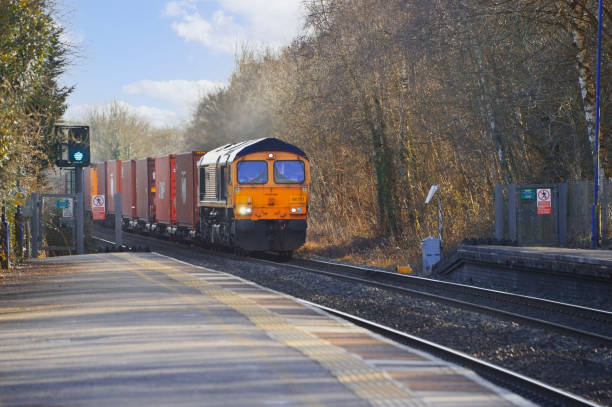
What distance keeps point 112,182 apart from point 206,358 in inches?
1504

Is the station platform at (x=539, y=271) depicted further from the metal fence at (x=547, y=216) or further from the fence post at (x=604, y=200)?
the fence post at (x=604, y=200)

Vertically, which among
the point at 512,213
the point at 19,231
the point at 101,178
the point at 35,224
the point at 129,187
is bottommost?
the point at 19,231

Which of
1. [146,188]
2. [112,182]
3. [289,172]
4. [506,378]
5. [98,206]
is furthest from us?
[112,182]

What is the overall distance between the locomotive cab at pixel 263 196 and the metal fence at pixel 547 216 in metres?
5.86


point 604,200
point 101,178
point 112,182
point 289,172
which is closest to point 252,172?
point 289,172

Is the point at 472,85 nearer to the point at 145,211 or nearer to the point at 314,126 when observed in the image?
the point at 314,126

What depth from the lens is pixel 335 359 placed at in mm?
8086

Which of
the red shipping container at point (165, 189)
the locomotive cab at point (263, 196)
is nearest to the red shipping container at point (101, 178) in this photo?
the red shipping container at point (165, 189)

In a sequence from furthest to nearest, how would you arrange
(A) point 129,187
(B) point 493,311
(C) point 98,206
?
1. (A) point 129,187
2. (C) point 98,206
3. (B) point 493,311

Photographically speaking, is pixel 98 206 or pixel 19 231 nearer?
pixel 19 231

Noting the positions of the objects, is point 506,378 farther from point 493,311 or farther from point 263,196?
point 263,196

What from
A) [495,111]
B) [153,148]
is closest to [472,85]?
[495,111]

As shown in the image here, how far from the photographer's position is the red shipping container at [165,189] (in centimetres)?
3288

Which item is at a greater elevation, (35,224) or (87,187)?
(87,187)
